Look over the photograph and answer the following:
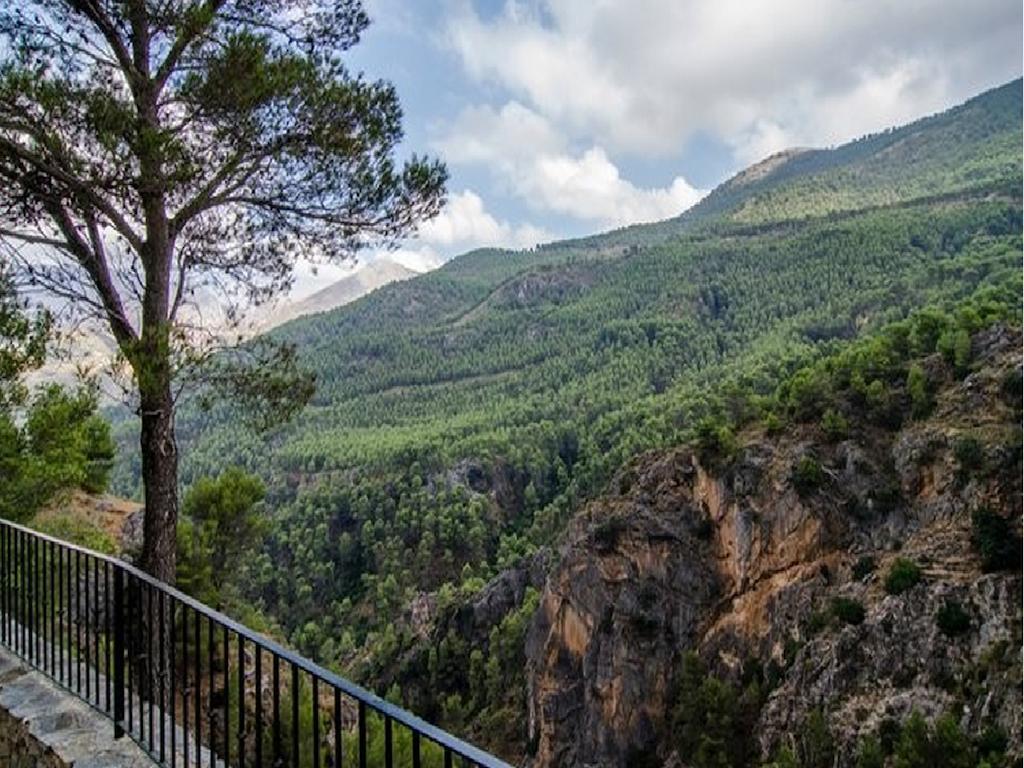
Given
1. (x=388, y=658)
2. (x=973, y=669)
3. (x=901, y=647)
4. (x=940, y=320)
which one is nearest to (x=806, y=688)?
(x=901, y=647)

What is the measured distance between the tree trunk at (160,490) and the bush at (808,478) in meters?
32.7

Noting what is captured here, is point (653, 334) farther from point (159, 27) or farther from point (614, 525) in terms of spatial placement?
point (159, 27)

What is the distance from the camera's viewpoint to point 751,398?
4688cm

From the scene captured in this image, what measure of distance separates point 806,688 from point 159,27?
30.0 meters

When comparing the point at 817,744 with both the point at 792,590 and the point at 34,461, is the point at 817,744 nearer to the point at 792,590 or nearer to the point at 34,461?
the point at 792,590

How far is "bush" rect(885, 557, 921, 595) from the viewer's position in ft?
91.2

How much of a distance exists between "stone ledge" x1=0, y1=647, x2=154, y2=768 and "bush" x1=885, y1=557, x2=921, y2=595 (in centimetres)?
2936

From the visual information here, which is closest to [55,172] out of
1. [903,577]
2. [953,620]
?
[953,620]

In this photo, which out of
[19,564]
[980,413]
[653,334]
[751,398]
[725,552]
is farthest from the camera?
[653,334]

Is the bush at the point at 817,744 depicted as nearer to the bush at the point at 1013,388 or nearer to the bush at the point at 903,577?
the bush at the point at 903,577

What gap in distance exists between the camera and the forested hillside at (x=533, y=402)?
212ft

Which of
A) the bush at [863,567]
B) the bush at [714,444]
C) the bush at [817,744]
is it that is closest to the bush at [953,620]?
the bush at [817,744]

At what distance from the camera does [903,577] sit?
91.4ft

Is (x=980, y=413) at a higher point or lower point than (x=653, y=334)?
lower
